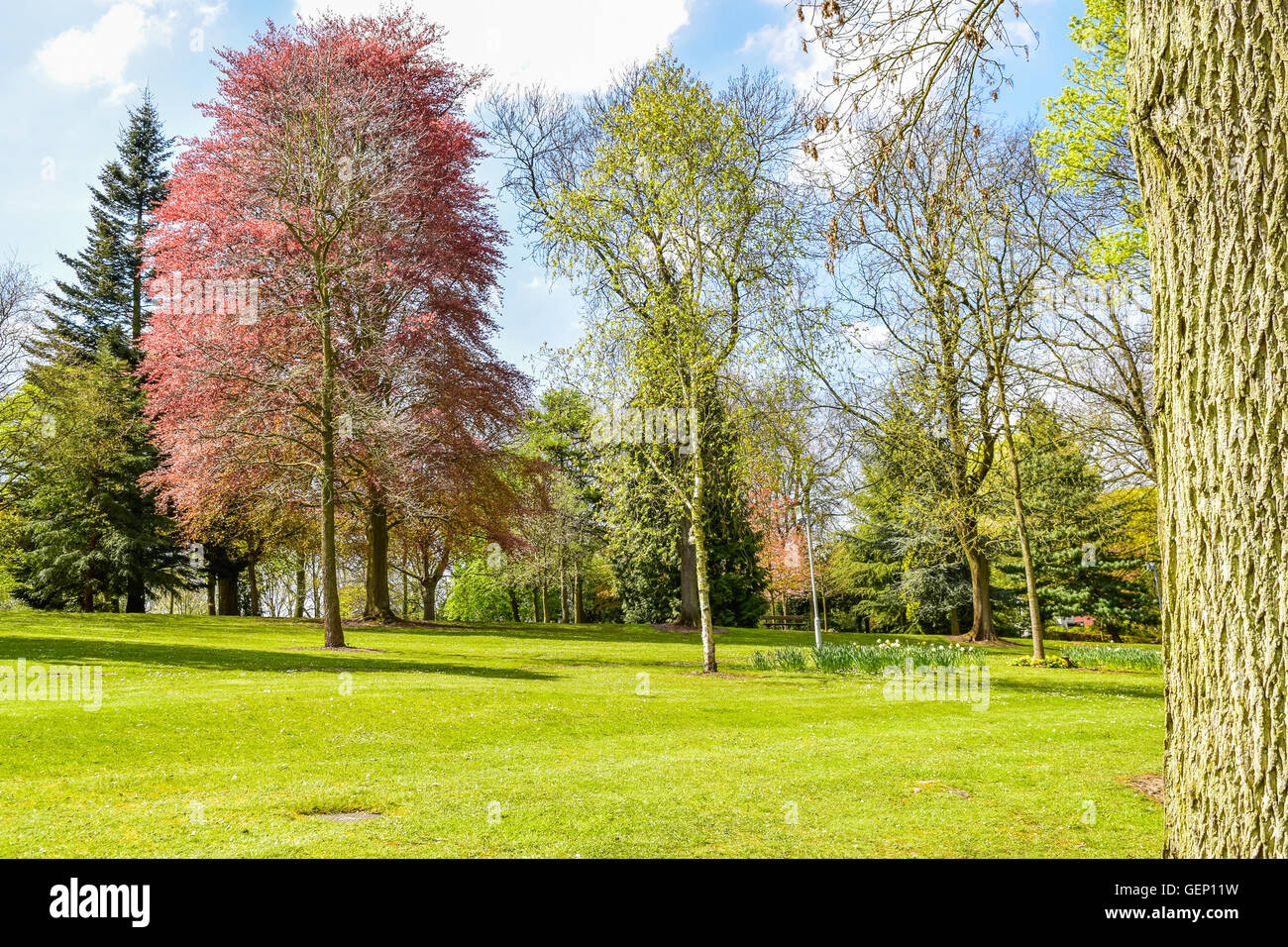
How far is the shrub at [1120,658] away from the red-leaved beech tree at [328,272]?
15371mm

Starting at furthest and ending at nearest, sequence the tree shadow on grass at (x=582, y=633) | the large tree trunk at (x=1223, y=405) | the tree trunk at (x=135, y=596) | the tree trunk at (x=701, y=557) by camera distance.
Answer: the tree trunk at (x=135, y=596) < the tree shadow on grass at (x=582, y=633) < the tree trunk at (x=701, y=557) < the large tree trunk at (x=1223, y=405)

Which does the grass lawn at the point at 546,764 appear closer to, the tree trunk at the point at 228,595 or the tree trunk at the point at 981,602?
the tree trunk at the point at 981,602

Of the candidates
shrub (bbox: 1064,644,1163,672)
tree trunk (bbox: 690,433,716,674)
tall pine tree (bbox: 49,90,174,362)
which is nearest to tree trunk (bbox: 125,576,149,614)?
tall pine tree (bbox: 49,90,174,362)

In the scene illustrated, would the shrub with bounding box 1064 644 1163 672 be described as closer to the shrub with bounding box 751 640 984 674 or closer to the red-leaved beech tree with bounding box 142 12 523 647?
the shrub with bounding box 751 640 984 674

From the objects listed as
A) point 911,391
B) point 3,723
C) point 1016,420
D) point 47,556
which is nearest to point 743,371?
point 911,391

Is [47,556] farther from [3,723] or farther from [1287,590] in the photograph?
[1287,590]

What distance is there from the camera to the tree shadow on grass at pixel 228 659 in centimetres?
1283

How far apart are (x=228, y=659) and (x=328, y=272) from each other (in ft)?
24.5

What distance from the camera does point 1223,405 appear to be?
2932 millimetres

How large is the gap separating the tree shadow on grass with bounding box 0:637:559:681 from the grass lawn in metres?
0.11

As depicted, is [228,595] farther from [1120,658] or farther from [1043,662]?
[1120,658]

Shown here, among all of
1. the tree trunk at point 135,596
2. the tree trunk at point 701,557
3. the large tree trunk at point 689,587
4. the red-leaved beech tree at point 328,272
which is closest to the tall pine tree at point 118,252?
the tree trunk at point 135,596
